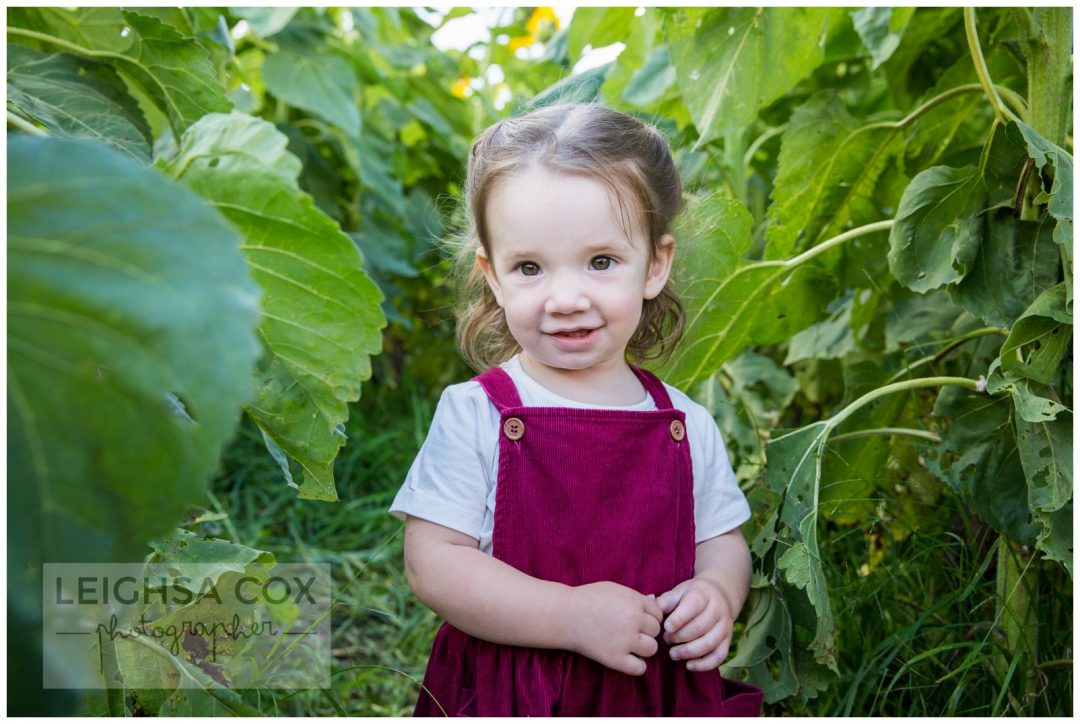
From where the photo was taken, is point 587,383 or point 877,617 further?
point 877,617

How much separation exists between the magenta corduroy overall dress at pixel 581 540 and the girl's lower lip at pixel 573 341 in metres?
0.07

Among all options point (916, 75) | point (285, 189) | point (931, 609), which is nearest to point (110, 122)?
point (285, 189)

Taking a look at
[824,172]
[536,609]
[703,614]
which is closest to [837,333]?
[824,172]

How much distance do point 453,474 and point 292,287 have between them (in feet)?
1.11

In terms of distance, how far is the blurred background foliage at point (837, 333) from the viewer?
1368mm

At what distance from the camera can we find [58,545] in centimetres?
61

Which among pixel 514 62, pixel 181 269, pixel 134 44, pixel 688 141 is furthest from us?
pixel 514 62

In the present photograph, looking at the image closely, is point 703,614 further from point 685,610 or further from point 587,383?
point 587,383

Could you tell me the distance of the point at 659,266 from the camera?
1378 millimetres

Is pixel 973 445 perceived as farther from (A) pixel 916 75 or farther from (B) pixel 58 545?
(B) pixel 58 545

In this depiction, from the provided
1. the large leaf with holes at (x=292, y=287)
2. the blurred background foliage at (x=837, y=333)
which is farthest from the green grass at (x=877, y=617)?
the large leaf with holes at (x=292, y=287)

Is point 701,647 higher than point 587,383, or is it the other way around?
point 587,383

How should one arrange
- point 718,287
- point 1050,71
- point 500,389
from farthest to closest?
point 718,287
point 1050,71
point 500,389

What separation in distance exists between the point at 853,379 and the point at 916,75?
695 mm
